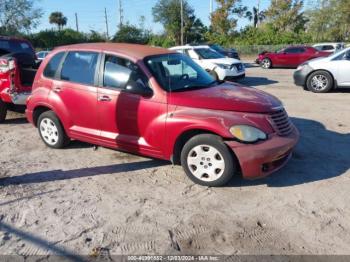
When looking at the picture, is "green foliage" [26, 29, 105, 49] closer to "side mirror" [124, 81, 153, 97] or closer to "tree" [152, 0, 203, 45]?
"tree" [152, 0, 203, 45]

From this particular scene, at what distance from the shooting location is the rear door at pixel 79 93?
5629 mm

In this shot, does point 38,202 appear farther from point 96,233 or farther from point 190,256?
point 190,256

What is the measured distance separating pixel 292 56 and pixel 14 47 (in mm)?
17885

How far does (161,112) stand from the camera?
4984 mm

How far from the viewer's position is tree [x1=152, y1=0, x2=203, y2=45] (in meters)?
52.1

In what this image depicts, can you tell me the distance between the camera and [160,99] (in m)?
4.98

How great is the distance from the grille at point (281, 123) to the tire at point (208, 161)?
0.72 metres

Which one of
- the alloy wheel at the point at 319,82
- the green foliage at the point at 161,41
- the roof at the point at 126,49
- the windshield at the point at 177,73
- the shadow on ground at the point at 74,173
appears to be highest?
the green foliage at the point at 161,41

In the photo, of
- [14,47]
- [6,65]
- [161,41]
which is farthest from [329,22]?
[6,65]

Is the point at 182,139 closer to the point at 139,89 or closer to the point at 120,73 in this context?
the point at 139,89

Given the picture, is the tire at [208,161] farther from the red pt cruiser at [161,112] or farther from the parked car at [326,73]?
the parked car at [326,73]

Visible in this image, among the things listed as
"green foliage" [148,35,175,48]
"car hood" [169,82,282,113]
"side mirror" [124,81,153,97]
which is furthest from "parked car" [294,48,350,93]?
"green foliage" [148,35,175,48]

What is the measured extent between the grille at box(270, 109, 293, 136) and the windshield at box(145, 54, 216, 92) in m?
1.16

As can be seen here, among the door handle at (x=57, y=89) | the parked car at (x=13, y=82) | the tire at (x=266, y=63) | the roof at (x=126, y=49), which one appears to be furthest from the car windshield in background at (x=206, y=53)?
the tire at (x=266, y=63)
